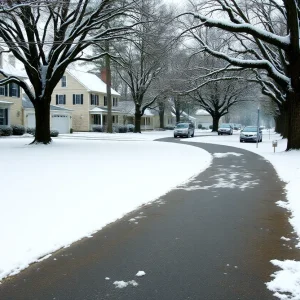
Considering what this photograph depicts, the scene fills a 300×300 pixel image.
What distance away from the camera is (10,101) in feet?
123

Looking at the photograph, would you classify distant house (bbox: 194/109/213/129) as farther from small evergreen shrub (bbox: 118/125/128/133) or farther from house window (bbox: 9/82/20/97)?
house window (bbox: 9/82/20/97)

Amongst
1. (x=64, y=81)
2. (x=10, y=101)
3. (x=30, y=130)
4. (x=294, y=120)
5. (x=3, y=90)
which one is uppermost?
(x=64, y=81)

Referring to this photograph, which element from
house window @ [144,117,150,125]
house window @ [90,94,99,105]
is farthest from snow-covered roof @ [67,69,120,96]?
house window @ [144,117,150,125]

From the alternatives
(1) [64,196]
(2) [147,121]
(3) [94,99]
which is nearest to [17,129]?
(3) [94,99]

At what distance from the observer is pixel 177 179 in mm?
11438

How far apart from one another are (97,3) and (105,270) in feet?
64.7

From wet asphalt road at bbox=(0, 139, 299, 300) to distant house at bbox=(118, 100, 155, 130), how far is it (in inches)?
1940

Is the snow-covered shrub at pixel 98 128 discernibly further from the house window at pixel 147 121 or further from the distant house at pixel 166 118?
the distant house at pixel 166 118

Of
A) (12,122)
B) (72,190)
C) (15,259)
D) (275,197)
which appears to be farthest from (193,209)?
(12,122)

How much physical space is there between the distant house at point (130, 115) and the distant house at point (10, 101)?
63.0ft

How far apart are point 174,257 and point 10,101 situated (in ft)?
119

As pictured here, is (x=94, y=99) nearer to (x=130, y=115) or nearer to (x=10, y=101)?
(x=130, y=115)

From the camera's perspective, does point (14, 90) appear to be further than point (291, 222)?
Yes

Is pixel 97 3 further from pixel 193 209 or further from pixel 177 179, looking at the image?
pixel 193 209
